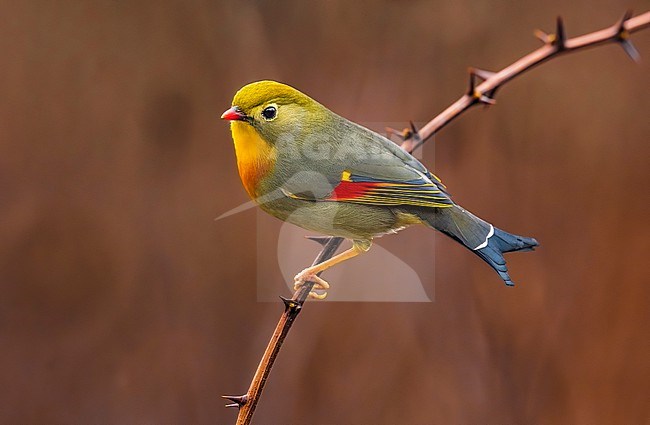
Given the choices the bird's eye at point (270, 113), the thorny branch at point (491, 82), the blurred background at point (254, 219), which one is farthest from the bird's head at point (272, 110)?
the blurred background at point (254, 219)

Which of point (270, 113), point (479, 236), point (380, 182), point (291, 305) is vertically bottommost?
point (291, 305)

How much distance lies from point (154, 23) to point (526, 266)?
1.78m

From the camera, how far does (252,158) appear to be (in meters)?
1.62

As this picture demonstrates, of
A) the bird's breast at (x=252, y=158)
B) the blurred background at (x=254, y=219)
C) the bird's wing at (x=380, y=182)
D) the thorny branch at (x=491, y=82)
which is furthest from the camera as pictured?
the blurred background at (x=254, y=219)

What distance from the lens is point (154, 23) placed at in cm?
347

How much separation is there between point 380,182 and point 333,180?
0.12 m

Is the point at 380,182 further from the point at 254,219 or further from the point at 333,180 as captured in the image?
the point at 254,219

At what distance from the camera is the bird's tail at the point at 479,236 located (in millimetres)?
1684

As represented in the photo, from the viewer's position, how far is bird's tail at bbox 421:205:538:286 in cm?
168

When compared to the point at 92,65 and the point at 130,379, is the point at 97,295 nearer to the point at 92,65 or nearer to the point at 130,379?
the point at 130,379

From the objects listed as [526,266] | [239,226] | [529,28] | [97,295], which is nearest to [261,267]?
[239,226]

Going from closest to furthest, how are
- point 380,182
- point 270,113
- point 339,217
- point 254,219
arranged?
point 270,113 < point 339,217 < point 380,182 < point 254,219

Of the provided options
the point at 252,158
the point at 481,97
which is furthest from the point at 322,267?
the point at 481,97

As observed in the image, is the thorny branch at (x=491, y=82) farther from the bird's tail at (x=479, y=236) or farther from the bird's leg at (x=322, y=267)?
the bird's tail at (x=479, y=236)
